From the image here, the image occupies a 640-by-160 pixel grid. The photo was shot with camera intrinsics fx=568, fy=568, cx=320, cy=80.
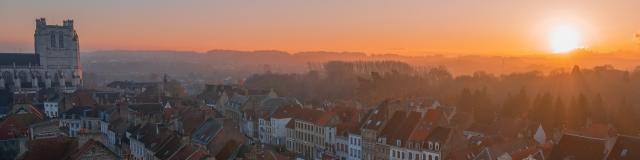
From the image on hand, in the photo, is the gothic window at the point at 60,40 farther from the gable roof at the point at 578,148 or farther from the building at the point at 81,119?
the gable roof at the point at 578,148

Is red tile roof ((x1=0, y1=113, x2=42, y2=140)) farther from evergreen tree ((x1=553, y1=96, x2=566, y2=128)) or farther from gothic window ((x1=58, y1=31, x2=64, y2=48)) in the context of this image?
gothic window ((x1=58, y1=31, x2=64, y2=48))

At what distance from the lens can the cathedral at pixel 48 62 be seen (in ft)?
395

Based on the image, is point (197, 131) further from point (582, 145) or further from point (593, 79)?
point (593, 79)

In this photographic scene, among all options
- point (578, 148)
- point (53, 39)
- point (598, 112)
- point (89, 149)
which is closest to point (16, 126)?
point (89, 149)

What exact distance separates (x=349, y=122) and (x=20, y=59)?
3583 inches

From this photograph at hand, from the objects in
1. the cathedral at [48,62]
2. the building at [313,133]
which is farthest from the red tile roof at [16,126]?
the cathedral at [48,62]

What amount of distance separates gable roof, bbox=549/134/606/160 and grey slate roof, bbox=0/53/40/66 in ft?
381

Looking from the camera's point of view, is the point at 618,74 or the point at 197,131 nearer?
the point at 197,131

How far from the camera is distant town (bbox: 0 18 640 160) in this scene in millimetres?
43062

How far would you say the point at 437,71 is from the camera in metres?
140

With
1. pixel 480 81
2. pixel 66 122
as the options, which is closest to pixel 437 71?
pixel 480 81

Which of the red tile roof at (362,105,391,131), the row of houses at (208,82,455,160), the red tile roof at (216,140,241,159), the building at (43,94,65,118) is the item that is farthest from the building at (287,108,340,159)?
the building at (43,94,65,118)

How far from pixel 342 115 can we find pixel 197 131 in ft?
64.7

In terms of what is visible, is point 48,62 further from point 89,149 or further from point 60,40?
point 89,149
